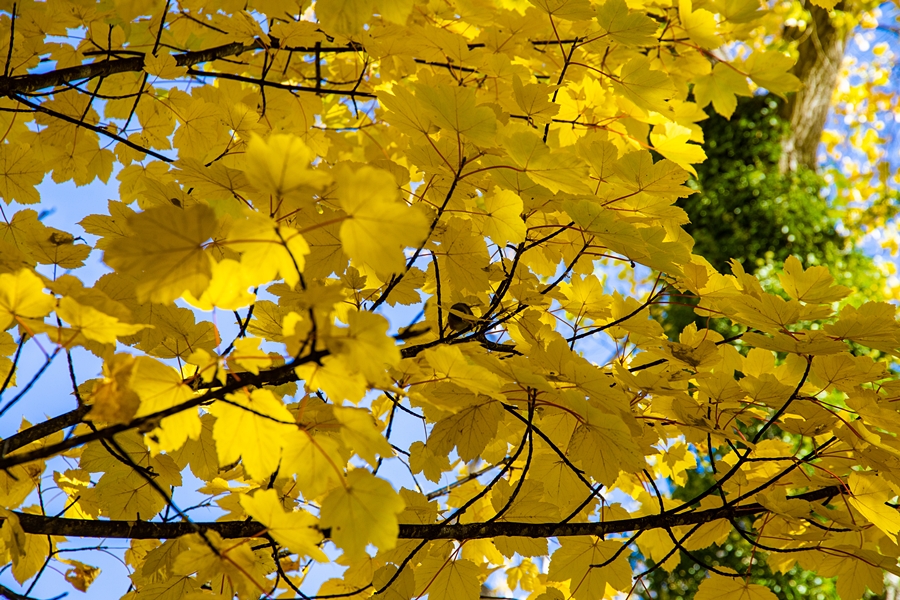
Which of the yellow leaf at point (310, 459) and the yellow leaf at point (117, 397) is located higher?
the yellow leaf at point (117, 397)

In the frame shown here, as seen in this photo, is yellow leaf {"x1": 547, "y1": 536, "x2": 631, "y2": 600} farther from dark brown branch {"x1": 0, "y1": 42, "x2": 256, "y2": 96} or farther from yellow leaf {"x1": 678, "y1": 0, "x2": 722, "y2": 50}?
dark brown branch {"x1": 0, "y1": 42, "x2": 256, "y2": 96}

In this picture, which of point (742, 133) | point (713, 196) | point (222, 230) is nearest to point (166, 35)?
point (222, 230)

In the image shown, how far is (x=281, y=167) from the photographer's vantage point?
0.62 meters

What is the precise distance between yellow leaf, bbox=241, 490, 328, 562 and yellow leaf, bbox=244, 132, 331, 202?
37cm

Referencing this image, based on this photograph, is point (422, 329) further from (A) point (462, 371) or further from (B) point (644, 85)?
(B) point (644, 85)

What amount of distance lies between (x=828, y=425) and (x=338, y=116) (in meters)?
1.81

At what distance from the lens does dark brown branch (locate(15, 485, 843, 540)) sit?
1.04 m

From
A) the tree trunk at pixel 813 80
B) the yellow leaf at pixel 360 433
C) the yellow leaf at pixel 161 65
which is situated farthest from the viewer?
the tree trunk at pixel 813 80

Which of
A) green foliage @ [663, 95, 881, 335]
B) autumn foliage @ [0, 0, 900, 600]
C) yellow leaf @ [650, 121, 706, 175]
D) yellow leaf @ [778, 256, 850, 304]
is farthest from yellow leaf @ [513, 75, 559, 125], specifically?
green foliage @ [663, 95, 881, 335]

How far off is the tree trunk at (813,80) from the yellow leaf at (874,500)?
497 cm

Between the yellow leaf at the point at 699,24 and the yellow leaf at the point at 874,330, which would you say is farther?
the yellow leaf at the point at 699,24

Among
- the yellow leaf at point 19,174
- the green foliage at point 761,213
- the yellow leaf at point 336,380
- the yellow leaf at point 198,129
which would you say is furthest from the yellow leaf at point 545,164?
the green foliage at point 761,213

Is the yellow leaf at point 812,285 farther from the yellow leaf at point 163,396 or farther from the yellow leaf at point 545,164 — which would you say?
the yellow leaf at point 163,396

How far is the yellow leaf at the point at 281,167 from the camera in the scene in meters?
0.61
